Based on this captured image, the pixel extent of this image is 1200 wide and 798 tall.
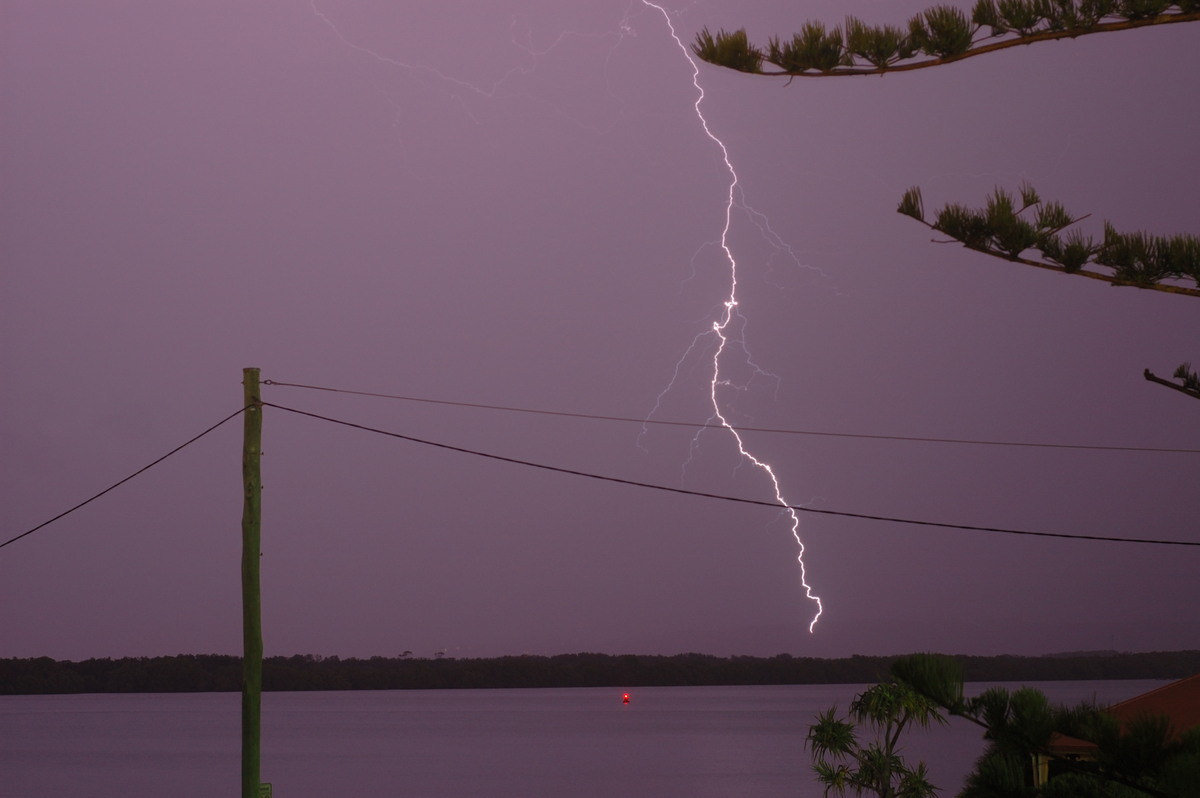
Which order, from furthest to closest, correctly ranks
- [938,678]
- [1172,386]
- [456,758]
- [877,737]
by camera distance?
[456,758]
[877,737]
[1172,386]
[938,678]

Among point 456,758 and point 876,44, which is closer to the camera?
point 876,44

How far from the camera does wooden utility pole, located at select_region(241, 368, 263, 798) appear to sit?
11.8 metres

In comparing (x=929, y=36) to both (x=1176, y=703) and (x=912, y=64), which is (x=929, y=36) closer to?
(x=912, y=64)

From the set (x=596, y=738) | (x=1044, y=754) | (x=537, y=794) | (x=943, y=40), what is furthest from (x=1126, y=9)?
(x=596, y=738)

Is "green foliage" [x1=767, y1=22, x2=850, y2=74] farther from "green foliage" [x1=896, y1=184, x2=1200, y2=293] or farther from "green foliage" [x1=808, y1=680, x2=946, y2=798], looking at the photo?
"green foliage" [x1=808, y1=680, x2=946, y2=798]

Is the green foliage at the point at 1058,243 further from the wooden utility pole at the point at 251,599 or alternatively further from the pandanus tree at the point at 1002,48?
the wooden utility pole at the point at 251,599

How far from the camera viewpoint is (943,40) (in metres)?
9.60

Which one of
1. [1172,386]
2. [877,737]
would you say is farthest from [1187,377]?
[877,737]

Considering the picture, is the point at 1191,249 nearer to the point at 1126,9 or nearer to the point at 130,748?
the point at 1126,9

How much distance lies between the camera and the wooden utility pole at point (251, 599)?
38.6 feet

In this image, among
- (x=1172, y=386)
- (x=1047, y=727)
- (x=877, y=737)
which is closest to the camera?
(x=1047, y=727)

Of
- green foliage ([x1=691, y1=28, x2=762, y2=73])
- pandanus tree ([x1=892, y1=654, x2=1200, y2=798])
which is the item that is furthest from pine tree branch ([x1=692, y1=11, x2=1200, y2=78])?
pandanus tree ([x1=892, y1=654, x2=1200, y2=798])

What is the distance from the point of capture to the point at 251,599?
11844 millimetres

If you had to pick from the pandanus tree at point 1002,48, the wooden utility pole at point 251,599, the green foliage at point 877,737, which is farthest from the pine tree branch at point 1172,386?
the green foliage at point 877,737
